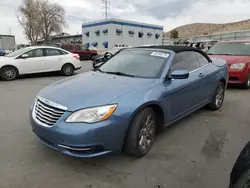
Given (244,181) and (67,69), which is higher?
(67,69)

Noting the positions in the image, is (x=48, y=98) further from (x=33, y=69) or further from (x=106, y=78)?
(x=33, y=69)

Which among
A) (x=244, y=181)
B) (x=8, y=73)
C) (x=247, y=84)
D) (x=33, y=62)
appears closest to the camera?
(x=244, y=181)

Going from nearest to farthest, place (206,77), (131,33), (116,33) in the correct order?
(206,77), (116,33), (131,33)

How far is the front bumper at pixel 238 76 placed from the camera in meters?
6.65

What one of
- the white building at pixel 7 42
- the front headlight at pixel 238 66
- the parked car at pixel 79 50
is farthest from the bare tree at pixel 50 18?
the front headlight at pixel 238 66

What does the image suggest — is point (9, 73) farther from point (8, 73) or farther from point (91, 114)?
point (91, 114)

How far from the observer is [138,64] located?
139 inches

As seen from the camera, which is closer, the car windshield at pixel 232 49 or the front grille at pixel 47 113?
the front grille at pixel 47 113

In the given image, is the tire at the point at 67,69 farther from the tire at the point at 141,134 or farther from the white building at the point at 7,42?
the white building at the point at 7,42

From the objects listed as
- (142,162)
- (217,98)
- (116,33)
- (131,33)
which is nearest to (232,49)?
(217,98)

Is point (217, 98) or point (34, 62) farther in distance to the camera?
point (34, 62)

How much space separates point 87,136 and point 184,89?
186 centimetres

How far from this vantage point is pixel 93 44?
38938 millimetres

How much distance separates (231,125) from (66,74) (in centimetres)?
804
